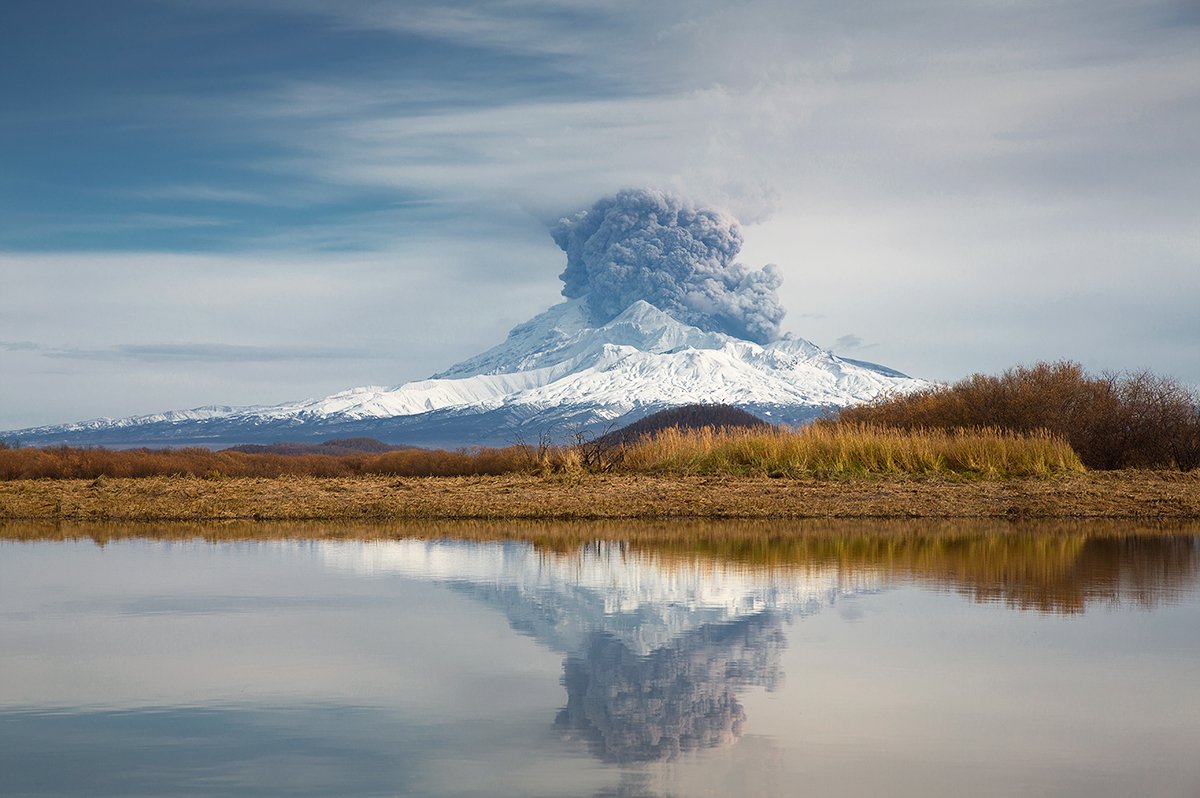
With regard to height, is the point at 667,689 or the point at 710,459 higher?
the point at 710,459

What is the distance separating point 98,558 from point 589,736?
465 inches

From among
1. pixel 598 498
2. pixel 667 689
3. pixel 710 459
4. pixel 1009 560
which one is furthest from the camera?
pixel 710 459

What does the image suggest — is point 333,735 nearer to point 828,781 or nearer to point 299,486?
point 828,781

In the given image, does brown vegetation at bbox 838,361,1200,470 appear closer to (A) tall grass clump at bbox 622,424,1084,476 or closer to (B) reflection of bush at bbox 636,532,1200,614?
(A) tall grass clump at bbox 622,424,1084,476

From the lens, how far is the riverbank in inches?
961

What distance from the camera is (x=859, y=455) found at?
32719mm

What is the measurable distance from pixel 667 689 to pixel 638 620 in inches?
117

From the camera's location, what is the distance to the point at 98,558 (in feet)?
56.9

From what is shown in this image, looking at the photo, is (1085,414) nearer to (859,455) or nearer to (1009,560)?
(859,455)

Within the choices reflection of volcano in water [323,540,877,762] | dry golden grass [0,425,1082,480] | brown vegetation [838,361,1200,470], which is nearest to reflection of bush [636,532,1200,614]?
reflection of volcano in water [323,540,877,762]

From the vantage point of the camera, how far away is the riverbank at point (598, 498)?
24.4 meters

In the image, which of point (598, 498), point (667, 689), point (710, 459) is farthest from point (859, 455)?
point (667, 689)

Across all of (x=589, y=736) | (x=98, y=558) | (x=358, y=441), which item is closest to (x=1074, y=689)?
(x=589, y=736)

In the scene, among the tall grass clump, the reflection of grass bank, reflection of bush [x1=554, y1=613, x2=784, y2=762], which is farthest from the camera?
the tall grass clump
